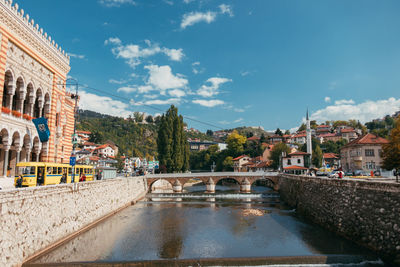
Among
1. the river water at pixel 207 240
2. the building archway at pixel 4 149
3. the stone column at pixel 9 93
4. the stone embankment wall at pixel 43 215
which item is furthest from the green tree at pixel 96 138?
the stone embankment wall at pixel 43 215

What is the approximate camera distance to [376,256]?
15.1m

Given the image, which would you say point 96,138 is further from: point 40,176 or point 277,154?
point 40,176

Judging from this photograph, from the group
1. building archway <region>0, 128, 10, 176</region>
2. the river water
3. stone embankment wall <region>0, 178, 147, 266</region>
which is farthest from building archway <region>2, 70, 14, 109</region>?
the river water

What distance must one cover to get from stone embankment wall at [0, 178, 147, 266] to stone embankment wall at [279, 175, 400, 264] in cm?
2009

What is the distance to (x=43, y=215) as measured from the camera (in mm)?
16109

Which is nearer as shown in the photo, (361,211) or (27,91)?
(361,211)

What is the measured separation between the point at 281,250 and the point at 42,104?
28.1 metres

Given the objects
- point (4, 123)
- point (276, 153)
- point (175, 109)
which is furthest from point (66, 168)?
point (276, 153)

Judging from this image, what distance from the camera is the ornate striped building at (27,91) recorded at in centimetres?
2362

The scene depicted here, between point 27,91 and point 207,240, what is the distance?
79.2 ft

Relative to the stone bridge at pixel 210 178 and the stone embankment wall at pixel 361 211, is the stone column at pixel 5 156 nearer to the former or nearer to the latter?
the stone embankment wall at pixel 361 211

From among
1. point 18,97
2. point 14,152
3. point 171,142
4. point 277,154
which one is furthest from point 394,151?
point 277,154

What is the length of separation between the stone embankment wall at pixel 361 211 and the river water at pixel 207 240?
2.64ft

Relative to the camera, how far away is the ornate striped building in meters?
23.6
